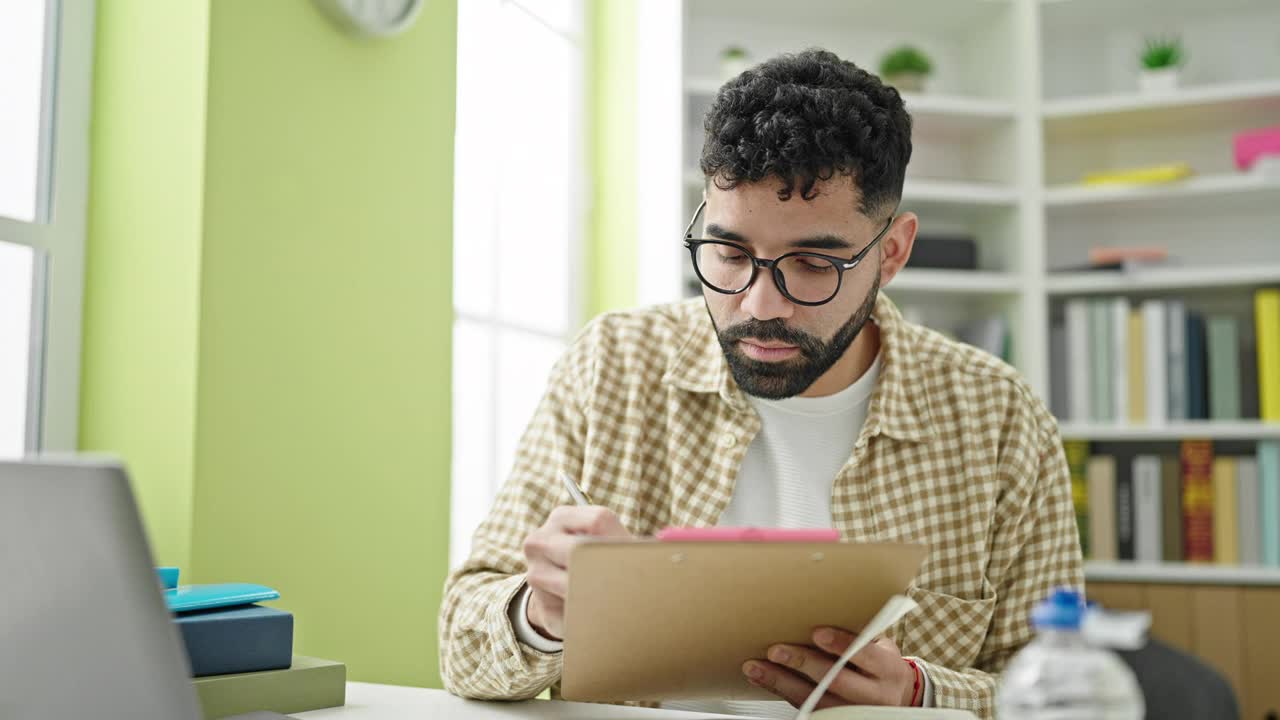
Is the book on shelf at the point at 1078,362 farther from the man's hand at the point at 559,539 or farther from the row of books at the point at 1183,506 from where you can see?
the man's hand at the point at 559,539

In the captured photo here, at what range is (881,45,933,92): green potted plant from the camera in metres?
2.97

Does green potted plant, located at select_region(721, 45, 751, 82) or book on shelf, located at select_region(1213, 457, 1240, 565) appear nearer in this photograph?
book on shelf, located at select_region(1213, 457, 1240, 565)

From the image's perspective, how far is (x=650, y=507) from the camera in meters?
1.49

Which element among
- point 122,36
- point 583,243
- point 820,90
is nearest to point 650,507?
point 820,90

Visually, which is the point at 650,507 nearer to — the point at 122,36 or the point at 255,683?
the point at 255,683

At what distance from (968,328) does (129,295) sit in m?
2.23

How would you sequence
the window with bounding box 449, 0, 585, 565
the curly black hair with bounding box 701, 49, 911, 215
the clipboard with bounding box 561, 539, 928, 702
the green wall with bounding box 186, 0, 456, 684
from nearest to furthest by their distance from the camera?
A: 1. the clipboard with bounding box 561, 539, 928, 702
2. the curly black hair with bounding box 701, 49, 911, 215
3. the green wall with bounding box 186, 0, 456, 684
4. the window with bounding box 449, 0, 585, 565

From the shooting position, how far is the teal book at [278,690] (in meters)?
0.99

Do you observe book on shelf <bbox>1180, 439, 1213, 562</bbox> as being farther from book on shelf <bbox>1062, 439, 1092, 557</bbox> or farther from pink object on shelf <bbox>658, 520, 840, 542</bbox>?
pink object on shelf <bbox>658, 520, 840, 542</bbox>

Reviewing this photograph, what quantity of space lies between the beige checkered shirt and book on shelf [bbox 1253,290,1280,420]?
159cm

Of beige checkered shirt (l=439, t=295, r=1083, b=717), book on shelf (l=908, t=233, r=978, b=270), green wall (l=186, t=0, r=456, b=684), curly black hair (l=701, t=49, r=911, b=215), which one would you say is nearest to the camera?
A: curly black hair (l=701, t=49, r=911, b=215)

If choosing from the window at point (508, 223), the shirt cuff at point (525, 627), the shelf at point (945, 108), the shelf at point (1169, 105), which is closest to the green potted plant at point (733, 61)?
the shelf at point (945, 108)

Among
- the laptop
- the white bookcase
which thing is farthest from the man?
the white bookcase

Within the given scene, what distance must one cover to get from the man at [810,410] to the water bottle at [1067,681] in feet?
2.07
